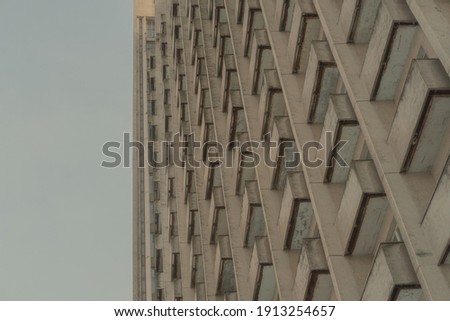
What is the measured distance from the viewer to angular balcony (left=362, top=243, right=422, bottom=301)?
14664 millimetres

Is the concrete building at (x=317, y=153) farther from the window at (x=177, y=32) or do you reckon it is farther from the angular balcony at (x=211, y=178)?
the window at (x=177, y=32)

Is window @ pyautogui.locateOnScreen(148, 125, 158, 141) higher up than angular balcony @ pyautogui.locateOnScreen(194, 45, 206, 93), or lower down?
lower down

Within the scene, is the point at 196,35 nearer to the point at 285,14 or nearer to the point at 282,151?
the point at 285,14

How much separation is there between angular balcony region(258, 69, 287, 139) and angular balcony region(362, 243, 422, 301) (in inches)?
404

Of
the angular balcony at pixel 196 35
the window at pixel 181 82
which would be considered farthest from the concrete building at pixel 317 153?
the window at pixel 181 82

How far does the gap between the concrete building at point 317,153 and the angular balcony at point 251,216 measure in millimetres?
59

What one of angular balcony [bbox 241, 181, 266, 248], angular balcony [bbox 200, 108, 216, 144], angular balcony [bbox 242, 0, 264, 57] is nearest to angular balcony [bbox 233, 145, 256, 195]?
angular balcony [bbox 241, 181, 266, 248]

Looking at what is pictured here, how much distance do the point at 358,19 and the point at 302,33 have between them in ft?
12.9

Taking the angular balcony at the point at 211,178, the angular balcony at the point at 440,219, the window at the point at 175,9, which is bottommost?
the window at the point at 175,9

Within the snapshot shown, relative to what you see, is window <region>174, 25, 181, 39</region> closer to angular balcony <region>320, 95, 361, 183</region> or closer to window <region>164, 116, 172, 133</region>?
window <region>164, 116, 172, 133</region>

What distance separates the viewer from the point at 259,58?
88.9 ft

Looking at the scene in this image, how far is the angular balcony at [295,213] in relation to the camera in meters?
21.3

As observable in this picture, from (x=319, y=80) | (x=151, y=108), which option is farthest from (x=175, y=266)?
(x=319, y=80)
